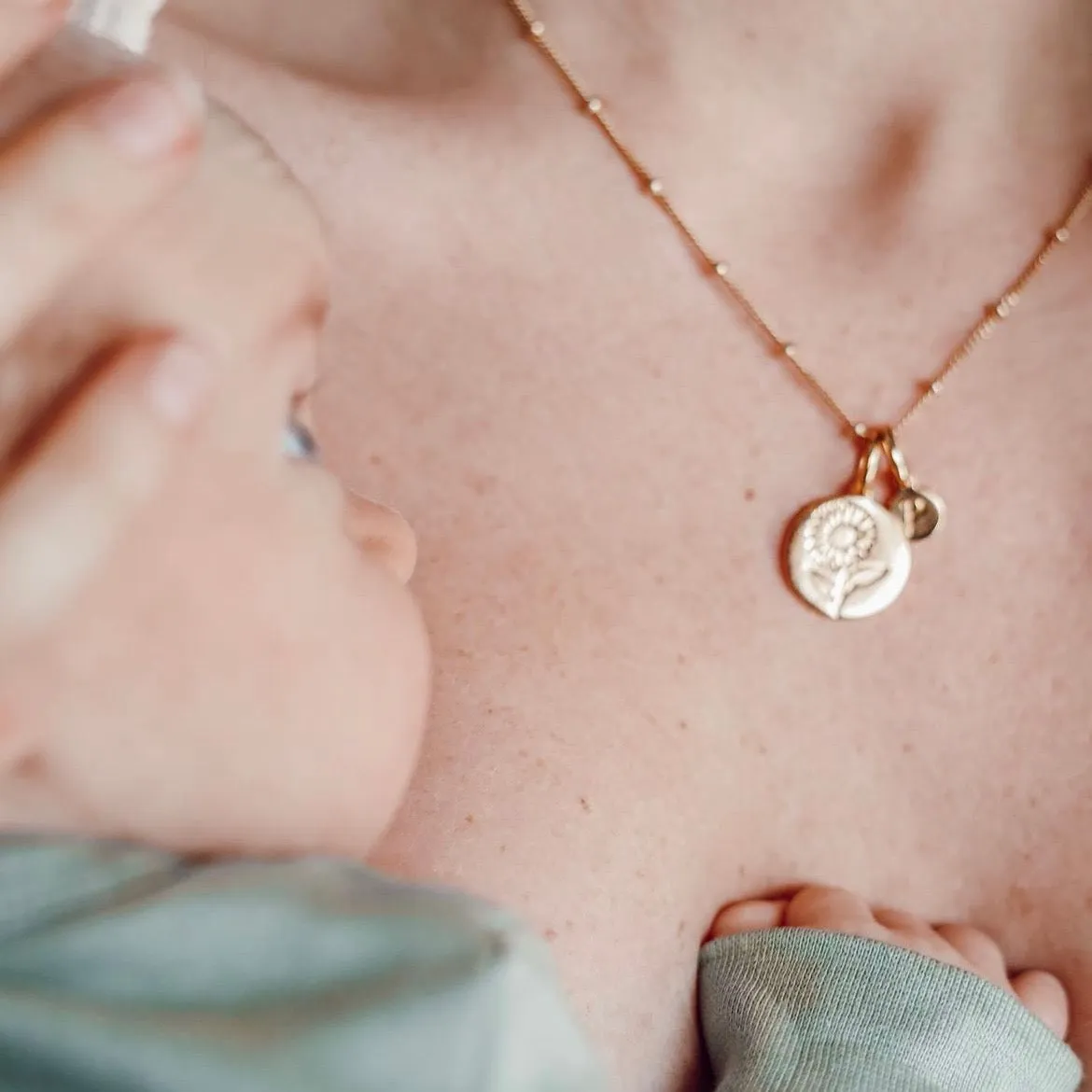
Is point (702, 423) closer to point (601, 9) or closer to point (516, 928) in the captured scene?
point (601, 9)

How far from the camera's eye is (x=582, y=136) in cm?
107

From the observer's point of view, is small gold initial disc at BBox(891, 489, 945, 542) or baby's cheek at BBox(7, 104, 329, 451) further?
small gold initial disc at BBox(891, 489, 945, 542)

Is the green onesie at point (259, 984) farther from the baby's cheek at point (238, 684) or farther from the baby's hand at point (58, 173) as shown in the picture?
the baby's hand at point (58, 173)

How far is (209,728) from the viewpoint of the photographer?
1.58ft

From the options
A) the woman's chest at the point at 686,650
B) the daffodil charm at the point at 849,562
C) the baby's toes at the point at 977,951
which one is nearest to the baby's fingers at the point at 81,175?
the woman's chest at the point at 686,650

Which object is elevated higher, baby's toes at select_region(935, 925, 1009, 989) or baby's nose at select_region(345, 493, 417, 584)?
baby's nose at select_region(345, 493, 417, 584)

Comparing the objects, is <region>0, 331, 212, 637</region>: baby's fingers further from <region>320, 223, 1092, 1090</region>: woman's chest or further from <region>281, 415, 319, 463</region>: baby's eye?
<region>320, 223, 1092, 1090</region>: woman's chest

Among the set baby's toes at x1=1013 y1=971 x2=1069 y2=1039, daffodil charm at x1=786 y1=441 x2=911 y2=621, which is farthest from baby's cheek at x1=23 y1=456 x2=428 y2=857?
baby's toes at x1=1013 y1=971 x2=1069 y2=1039

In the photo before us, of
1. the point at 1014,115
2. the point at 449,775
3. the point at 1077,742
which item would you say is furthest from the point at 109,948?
the point at 1014,115

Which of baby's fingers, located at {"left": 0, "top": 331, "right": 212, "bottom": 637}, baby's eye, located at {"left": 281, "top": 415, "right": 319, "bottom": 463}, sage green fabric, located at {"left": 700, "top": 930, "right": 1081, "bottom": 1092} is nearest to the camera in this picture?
baby's fingers, located at {"left": 0, "top": 331, "right": 212, "bottom": 637}

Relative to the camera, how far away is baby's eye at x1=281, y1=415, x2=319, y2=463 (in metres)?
0.54

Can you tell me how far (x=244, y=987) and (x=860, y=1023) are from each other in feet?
1.50

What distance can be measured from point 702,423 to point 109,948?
664 millimetres

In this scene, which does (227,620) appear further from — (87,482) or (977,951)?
(977,951)
